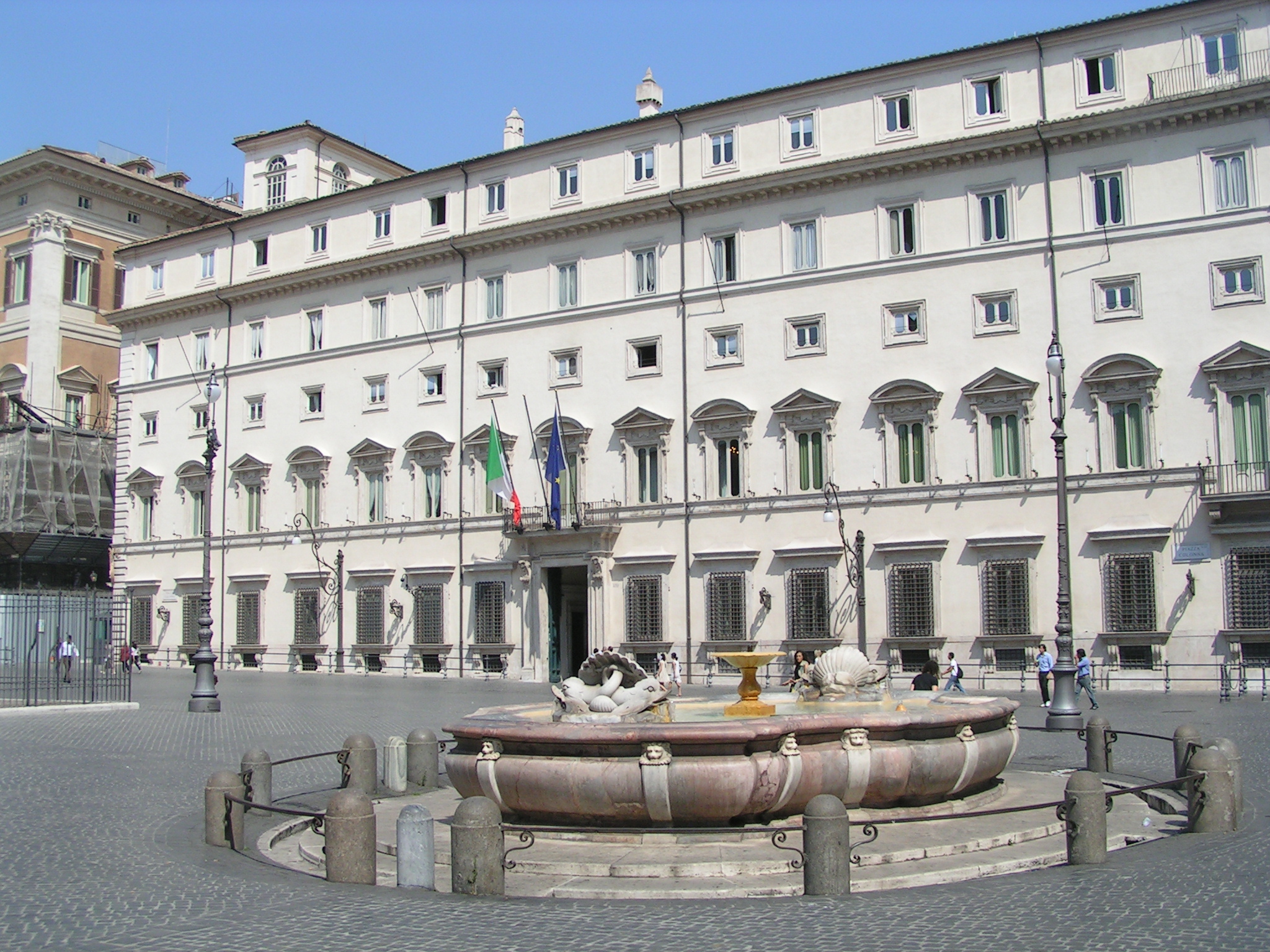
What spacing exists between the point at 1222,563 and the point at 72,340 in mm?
48330

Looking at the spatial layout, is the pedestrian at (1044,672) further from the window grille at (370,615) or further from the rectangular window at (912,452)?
the window grille at (370,615)

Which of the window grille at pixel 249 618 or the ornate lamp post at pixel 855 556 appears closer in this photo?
Result: the ornate lamp post at pixel 855 556

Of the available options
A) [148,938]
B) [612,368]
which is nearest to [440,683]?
[612,368]

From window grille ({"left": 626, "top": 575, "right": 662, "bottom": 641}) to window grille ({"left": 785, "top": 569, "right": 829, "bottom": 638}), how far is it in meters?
4.09

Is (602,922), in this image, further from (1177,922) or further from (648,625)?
(648,625)

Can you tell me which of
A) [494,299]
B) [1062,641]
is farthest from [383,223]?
[1062,641]

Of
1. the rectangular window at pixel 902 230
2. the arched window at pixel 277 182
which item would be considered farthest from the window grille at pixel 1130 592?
the arched window at pixel 277 182

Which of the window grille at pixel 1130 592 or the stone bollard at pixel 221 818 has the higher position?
Result: the window grille at pixel 1130 592

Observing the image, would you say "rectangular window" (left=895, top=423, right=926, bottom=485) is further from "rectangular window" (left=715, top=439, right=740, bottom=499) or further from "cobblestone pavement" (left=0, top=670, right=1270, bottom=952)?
"cobblestone pavement" (left=0, top=670, right=1270, bottom=952)

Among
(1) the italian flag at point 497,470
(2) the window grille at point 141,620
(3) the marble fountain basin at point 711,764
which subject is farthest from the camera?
(2) the window grille at point 141,620

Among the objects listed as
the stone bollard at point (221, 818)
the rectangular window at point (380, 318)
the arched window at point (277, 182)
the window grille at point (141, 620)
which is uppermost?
the arched window at point (277, 182)

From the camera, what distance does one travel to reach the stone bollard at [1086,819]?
9844 millimetres

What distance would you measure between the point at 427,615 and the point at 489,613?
2525 mm

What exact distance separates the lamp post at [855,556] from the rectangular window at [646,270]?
8510 mm
